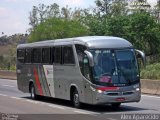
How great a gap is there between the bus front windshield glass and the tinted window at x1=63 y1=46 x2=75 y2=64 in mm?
1864

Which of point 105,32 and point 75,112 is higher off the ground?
point 105,32

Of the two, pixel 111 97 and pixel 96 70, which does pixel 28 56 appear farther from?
pixel 111 97

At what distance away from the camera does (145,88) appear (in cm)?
2836

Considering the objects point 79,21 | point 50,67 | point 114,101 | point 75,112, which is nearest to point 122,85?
point 114,101

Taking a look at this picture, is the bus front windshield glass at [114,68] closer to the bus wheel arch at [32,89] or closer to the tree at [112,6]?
the bus wheel arch at [32,89]

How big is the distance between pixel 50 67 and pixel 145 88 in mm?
7253

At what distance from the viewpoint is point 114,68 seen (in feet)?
61.6

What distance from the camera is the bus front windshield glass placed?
61.2ft

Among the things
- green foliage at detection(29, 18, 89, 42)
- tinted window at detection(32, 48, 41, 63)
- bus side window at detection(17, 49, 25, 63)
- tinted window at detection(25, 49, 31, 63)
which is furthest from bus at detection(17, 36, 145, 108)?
green foliage at detection(29, 18, 89, 42)

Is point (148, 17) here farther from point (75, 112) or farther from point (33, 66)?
point (75, 112)

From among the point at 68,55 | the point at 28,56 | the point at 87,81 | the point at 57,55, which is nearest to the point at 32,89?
the point at 28,56

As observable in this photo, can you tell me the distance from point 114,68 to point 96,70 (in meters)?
0.66

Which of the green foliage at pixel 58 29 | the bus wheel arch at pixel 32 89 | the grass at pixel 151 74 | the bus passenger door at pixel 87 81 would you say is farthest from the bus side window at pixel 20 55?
the green foliage at pixel 58 29

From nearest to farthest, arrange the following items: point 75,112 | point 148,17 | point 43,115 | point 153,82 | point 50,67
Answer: point 43,115 < point 75,112 < point 50,67 < point 153,82 < point 148,17
